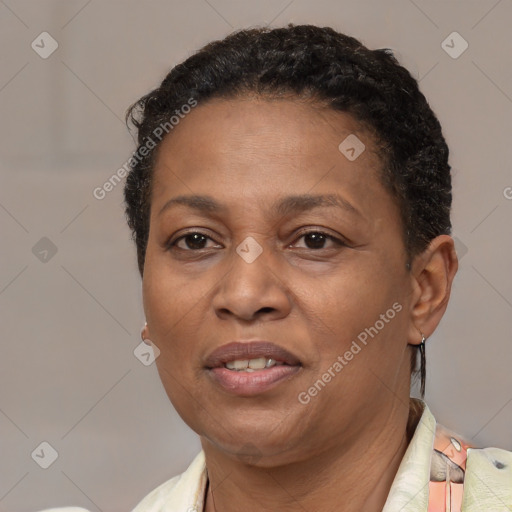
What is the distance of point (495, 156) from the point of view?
2.76 meters

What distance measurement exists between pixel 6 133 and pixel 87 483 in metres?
1.10

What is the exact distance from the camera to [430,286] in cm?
169

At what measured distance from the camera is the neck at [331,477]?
5.18 feet

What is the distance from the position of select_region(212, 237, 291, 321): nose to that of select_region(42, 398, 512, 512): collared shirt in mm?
350

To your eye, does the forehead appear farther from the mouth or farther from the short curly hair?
the mouth

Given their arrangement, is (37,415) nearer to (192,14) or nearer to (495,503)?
(192,14)

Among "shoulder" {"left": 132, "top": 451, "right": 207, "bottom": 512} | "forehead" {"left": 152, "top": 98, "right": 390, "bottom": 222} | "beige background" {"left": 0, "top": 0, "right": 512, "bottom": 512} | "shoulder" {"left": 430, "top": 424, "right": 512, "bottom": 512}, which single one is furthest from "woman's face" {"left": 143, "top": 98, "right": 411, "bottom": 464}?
"beige background" {"left": 0, "top": 0, "right": 512, "bottom": 512}

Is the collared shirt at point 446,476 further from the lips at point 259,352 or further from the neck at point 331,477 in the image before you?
the lips at point 259,352

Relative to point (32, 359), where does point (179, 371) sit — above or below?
above

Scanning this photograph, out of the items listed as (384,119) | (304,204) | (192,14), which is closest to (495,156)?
(192,14)

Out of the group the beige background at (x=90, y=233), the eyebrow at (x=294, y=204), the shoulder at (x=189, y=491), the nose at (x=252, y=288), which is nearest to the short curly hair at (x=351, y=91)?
the eyebrow at (x=294, y=204)

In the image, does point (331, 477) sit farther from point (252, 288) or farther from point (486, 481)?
point (252, 288)

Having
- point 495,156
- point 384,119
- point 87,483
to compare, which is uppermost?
point 495,156

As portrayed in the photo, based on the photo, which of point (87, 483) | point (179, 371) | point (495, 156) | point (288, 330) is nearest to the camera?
point (288, 330)
